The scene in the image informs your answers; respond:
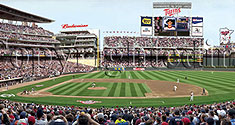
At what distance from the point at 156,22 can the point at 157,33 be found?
199 inches

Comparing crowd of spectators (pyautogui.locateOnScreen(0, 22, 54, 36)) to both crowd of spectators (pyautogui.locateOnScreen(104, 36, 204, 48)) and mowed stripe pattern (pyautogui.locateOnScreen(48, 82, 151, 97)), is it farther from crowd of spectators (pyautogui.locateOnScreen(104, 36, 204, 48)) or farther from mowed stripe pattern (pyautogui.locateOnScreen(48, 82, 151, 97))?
mowed stripe pattern (pyautogui.locateOnScreen(48, 82, 151, 97))

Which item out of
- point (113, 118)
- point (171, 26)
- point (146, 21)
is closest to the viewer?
point (113, 118)

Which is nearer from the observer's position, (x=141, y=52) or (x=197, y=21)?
(x=197, y=21)

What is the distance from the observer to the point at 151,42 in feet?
318

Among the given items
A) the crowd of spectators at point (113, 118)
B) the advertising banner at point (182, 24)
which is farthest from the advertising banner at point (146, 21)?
the crowd of spectators at point (113, 118)

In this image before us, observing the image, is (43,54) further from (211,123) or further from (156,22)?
(211,123)

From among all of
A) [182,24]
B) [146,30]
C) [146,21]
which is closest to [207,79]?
[182,24]

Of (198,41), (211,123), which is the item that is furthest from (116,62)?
(211,123)

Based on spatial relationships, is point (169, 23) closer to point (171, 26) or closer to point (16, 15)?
point (171, 26)

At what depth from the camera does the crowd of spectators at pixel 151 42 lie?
9550cm

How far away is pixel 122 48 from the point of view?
94.6m

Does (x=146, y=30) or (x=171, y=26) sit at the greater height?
(x=171, y=26)

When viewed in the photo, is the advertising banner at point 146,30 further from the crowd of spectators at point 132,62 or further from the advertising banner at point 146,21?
the crowd of spectators at point 132,62

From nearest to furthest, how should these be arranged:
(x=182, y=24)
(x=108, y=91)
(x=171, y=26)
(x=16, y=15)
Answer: (x=108, y=91), (x=16, y=15), (x=171, y=26), (x=182, y=24)
